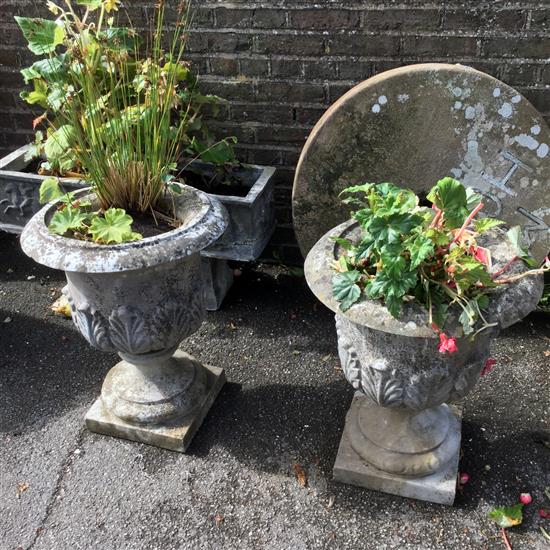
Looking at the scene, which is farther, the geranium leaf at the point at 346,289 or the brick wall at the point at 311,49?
the brick wall at the point at 311,49

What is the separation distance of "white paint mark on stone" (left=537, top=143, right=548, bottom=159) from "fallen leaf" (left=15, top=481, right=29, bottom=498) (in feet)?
7.42

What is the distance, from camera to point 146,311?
1950mm

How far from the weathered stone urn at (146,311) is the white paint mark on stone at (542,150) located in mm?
1263

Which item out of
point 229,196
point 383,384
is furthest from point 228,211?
point 383,384

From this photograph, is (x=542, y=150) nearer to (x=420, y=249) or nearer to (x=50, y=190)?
(x=420, y=249)

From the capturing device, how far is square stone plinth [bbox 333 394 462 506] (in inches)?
78.4

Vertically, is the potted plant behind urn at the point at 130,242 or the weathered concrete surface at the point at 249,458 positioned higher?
the potted plant behind urn at the point at 130,242

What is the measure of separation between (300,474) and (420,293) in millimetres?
879

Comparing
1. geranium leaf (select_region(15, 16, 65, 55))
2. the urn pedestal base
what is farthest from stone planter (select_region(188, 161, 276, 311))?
geranium leaf (select_region(15, 16, 65, 55))

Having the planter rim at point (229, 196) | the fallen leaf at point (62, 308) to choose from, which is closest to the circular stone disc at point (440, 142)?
the planter rim at point (229, 196)

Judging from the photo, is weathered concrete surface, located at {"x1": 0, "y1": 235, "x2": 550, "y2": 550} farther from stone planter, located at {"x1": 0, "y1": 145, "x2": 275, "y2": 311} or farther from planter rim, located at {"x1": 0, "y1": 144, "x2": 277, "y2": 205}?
planter rim, located at {"x1": 0, "y1": 144, "x2": 277, "y2": 205}

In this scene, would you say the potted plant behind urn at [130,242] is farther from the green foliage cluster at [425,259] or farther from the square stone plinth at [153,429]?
the green foliage cluster at [425,259]

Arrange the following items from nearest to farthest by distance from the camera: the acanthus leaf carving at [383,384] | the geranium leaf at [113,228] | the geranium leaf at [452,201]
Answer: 1. the geranium leaf at [452,201]
2. the acanthus leaf carving at [383,384]
3. the geranium leaf at [113,228]

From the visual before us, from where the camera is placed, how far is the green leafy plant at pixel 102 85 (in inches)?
77.9
